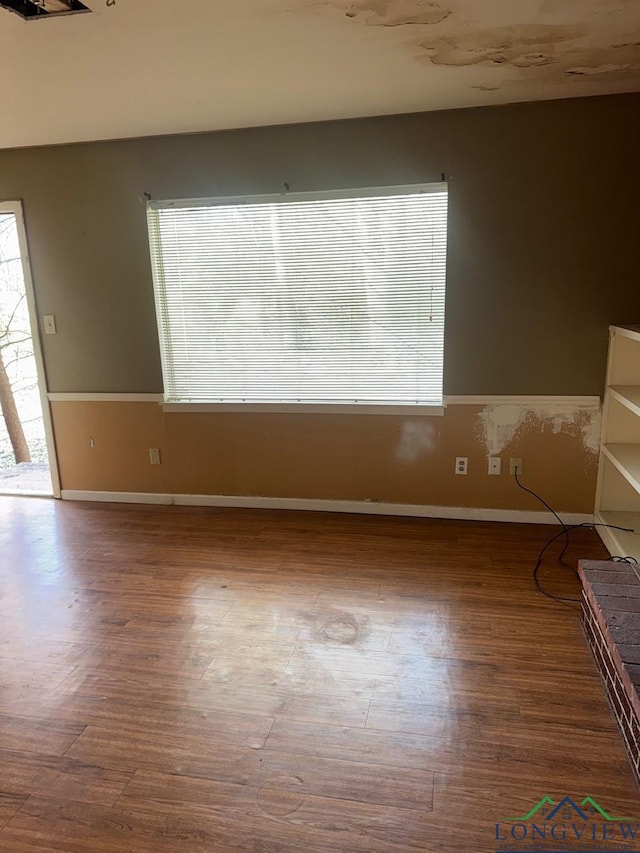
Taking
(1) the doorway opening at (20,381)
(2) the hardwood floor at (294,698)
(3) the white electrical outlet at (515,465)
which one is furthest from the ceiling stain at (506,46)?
(1) the doorway opening at (20,381)

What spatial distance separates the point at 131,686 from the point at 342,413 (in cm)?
204

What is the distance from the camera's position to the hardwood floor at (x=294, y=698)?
1.53 metres

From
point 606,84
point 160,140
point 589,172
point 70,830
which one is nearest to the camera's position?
point 70,830

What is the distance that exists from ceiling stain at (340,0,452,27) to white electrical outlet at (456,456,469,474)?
228cm

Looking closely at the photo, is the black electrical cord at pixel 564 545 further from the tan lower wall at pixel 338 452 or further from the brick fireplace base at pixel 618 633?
the brick fireplace base at pixel 618 633

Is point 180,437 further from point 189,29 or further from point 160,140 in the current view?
point 189,29

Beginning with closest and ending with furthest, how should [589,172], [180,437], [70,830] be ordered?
[70,830]
[589,172]
[180,437]

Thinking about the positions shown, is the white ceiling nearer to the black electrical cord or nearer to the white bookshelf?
the white bookshelf

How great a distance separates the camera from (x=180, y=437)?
3869 millimetres

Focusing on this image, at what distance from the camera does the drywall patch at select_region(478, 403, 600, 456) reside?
10.7 feet

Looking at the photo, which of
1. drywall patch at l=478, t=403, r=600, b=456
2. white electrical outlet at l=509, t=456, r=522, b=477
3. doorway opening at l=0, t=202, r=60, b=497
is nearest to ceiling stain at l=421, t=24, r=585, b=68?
drywall patch at l=478, t=403, r=600, b=456

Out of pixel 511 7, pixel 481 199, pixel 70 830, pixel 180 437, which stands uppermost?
pixel 511 7

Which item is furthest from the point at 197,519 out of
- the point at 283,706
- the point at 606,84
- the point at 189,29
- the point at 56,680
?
the point at 606,84

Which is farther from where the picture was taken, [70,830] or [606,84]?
[606,84]
